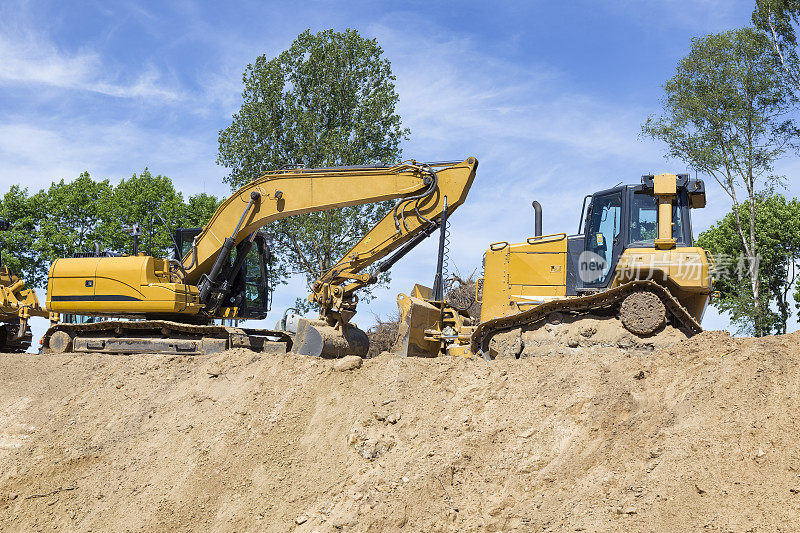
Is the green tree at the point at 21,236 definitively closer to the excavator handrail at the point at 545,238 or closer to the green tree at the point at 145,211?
the green tree at the point at 145,211

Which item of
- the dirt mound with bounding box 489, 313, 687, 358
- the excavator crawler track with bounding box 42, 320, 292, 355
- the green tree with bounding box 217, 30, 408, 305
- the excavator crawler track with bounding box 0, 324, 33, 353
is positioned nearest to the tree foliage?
the green tree with bounding box 217, 30, 408, 305

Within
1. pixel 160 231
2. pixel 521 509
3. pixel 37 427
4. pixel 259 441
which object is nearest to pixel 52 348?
pixel 37 427

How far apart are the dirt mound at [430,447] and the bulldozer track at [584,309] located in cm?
64

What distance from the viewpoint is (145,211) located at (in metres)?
30.8

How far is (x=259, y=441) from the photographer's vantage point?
812cm

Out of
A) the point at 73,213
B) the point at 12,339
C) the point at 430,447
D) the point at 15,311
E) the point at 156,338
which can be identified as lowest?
the point at 430,447

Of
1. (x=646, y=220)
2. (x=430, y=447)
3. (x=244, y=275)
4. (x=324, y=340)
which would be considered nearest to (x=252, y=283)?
(x=244, y=275)

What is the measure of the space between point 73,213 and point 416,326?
23.8 meters

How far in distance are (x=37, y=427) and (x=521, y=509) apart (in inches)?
291

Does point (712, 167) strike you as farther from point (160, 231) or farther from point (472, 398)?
point (160, 231)

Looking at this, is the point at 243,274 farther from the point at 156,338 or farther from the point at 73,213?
the point at 73,213

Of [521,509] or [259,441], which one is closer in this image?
[521,509]

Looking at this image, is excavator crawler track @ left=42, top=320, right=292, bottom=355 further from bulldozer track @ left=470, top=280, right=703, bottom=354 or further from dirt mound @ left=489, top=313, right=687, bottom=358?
dirt mound @ left=489, top=313, right=687, bottom=358

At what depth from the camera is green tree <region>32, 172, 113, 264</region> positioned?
29.8 meters
